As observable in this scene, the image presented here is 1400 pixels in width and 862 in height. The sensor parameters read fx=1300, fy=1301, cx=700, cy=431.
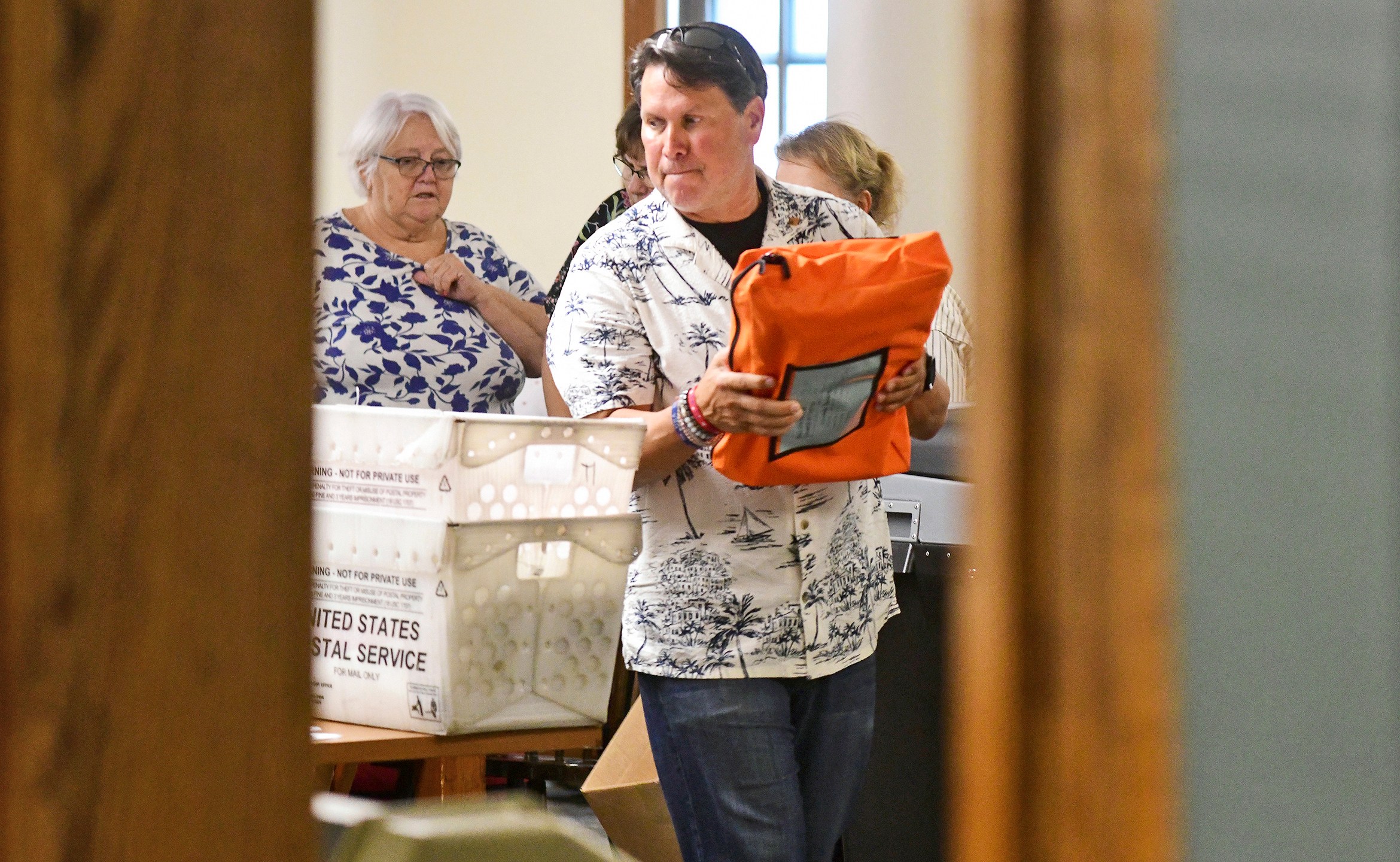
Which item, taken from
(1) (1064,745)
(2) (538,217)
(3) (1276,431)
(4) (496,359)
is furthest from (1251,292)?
(2) (538,217)

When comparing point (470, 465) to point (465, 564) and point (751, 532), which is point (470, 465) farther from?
point (751, 532)

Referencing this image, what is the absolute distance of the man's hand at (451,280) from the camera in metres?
2.47

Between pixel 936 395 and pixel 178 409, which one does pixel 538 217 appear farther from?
pixel 178 409

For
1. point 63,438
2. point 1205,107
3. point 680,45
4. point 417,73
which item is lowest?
point 63,438

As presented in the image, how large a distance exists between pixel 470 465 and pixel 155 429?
1.35 metres

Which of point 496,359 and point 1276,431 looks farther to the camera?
point 496,359

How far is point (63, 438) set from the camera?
39cm

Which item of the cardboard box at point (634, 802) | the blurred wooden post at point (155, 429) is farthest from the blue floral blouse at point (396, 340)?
the blurred wooden post at point (155, 429)

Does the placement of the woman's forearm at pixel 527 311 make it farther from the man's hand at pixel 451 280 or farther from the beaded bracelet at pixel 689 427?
the beaded bracelet at pixel 689 427

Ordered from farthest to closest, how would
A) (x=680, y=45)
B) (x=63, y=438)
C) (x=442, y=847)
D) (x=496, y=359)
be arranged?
1. (x=496, y=359)
2. (x=680, y=45)
3. (x=442, y=847)
4. (x=63, y=438)

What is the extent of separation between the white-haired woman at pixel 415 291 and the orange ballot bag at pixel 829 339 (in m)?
1.02

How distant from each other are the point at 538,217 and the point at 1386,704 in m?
4.05

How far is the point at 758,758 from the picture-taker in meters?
1.51

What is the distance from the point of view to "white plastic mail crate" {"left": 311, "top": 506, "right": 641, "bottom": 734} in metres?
1.73
